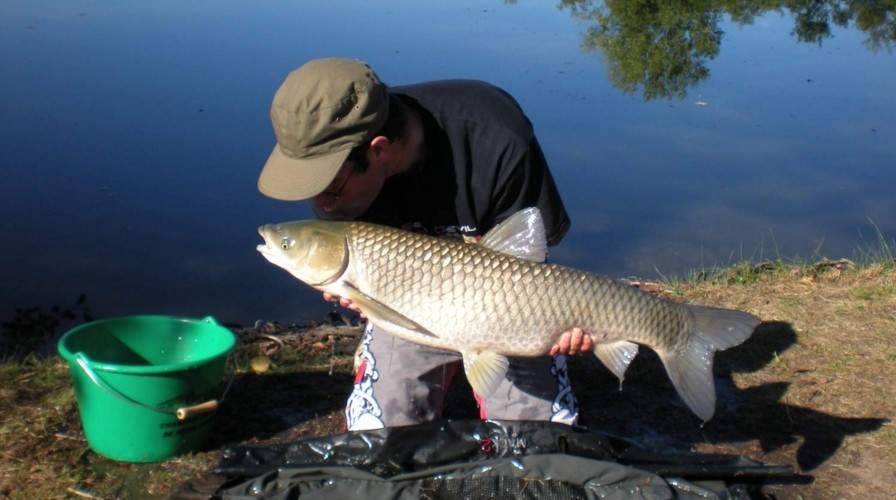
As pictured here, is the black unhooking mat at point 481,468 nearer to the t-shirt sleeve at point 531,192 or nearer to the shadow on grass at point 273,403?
the shadow on grass at point 273,403

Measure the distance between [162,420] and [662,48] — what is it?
18.3 ft

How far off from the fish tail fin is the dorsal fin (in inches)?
13.1

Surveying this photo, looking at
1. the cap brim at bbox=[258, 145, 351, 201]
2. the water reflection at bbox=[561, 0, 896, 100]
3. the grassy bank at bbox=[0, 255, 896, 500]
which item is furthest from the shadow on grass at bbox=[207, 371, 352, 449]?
the water reflection at bbox=[561, 0, 896, 100]

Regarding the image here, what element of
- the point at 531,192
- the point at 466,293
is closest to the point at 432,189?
the point at 531,192

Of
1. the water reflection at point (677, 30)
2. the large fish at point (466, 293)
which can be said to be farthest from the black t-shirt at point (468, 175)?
the water reflection at point (677, 30)

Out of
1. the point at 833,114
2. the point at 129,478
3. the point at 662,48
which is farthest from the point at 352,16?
the point at 129,478

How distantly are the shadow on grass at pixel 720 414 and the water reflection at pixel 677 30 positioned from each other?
11.6 ft

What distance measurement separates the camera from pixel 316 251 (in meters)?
2.11

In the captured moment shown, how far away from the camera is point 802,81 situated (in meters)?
6.83

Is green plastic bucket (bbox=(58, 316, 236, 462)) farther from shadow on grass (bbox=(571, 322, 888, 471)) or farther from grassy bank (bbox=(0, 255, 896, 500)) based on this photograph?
shadow on grass (bbox=(571, 322, 888, 471))

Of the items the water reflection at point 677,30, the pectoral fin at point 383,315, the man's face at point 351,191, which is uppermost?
the man's face at point 351,191

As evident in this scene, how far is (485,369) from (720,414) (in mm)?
871

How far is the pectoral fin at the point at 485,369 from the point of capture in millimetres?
2180

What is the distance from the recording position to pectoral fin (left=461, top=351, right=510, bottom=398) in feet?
7.15
